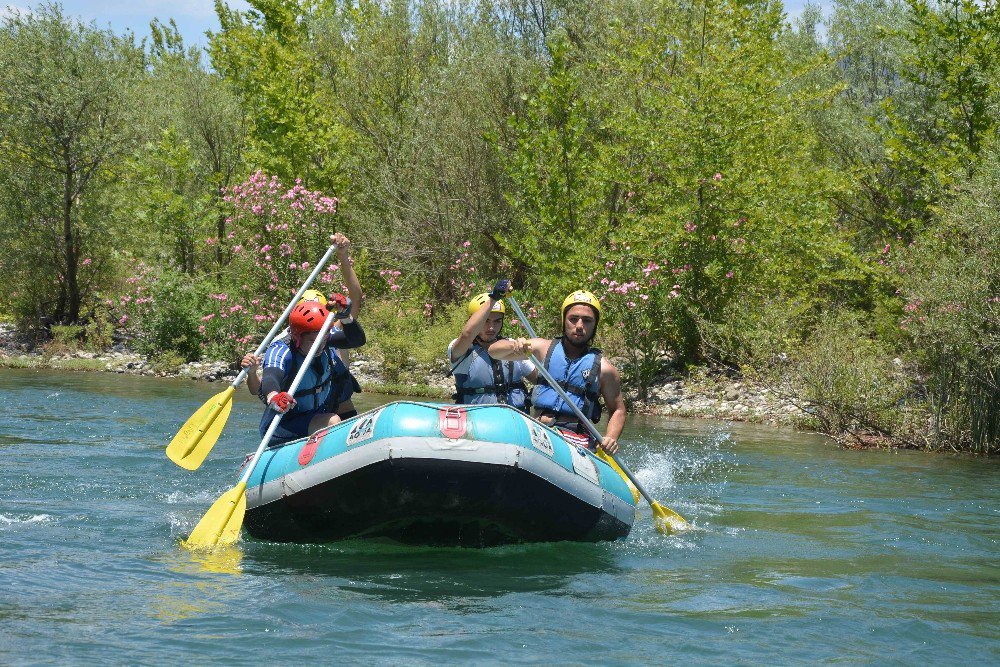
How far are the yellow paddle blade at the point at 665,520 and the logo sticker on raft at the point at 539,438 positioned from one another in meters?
1.57

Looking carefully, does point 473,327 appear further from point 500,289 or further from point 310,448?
point 310,448

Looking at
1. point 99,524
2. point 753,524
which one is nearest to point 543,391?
point 753,524

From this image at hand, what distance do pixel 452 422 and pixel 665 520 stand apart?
2.18 meters

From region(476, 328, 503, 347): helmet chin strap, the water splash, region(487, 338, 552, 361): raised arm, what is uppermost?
region(476, 328, 503, 347): helmet chin strap

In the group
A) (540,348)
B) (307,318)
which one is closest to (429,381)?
(540,348)

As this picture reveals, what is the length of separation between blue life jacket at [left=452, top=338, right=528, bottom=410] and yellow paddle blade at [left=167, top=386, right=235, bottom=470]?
1.57m

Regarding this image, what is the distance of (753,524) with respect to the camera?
8211mm

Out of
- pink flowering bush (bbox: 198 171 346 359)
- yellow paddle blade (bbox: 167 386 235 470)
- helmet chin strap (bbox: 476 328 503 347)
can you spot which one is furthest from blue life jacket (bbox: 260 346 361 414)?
pink flowering bush (bbox: 198 171 346 359)

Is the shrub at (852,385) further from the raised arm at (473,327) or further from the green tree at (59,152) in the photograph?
the green tree at (59,152)

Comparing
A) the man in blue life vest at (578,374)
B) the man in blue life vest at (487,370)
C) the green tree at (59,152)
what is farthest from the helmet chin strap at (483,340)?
the green tree at (59,152)

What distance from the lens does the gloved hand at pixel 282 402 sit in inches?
280

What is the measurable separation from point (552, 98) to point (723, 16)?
2.99m

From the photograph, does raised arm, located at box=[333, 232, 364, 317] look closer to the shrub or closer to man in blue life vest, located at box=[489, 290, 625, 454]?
man in blue life vest, located at box=[489, 290, 625, 454]

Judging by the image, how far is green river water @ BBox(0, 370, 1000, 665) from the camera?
4.88 meters
